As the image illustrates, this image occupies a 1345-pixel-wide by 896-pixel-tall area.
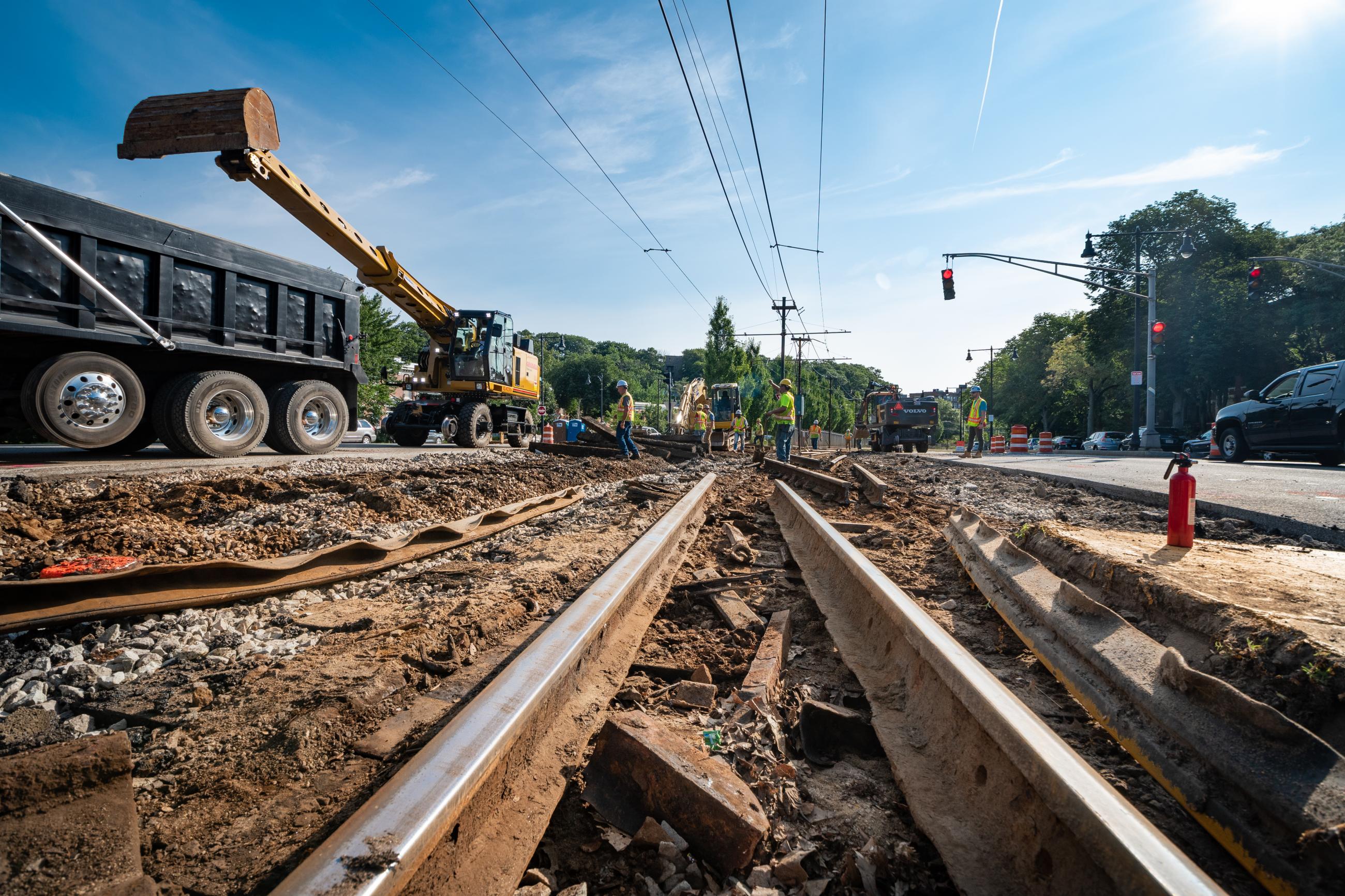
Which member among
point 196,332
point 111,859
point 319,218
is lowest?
point 111,859

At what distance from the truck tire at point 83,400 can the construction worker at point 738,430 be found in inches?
739

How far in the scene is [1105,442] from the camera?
139 feet

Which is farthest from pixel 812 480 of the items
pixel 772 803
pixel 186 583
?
pixel 772 803

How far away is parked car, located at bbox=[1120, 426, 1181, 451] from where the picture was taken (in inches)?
1258

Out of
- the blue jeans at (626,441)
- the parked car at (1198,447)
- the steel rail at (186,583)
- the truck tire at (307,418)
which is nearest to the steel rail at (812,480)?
the blue jeans at (626,441)

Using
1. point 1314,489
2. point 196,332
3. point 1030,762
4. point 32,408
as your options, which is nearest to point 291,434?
point 196,332

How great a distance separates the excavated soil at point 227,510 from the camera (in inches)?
163

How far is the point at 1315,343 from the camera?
40.7m

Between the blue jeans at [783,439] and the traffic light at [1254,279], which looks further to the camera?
the traffic light at [1254,279]

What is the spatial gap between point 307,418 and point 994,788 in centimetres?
1112

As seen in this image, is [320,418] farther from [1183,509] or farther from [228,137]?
[1183,509]

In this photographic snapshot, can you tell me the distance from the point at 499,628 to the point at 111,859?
174 cm

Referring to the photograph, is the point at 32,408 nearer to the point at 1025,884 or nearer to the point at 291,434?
the point at 291,434

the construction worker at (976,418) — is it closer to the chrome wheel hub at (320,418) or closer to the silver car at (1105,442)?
the chrome wheel hub at (320,418)
